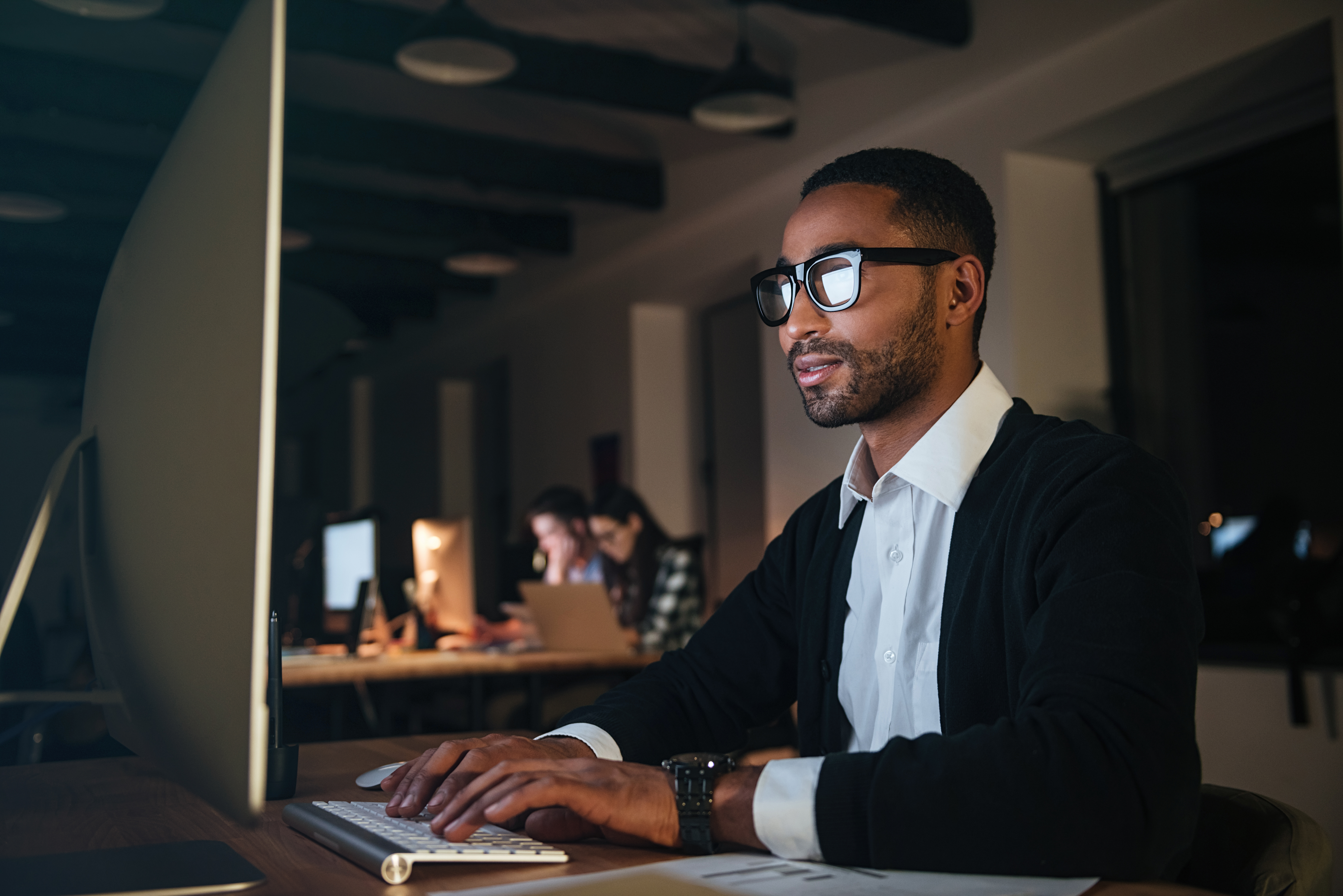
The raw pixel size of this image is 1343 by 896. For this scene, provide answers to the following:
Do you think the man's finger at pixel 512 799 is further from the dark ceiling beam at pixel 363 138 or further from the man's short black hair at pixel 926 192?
the dark ceiling beam at pixel 363 138

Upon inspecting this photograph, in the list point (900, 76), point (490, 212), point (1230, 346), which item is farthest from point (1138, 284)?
point (490, 212)

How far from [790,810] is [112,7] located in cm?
366

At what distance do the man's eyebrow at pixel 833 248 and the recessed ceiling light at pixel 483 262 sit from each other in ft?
17.4

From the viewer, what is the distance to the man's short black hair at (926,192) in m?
1.34

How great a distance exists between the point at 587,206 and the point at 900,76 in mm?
2869

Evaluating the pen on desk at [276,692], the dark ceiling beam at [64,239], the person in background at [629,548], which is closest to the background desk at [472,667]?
the person in background at [629,548]

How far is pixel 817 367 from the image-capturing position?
133 cm

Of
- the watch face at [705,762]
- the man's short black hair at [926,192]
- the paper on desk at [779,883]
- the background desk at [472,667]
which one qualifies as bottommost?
the background desk at [472,667]

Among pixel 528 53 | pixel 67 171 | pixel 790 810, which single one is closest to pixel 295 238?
pixel 67 171

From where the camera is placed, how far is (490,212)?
23.4 ft

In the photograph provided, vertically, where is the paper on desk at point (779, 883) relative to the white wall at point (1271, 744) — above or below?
above

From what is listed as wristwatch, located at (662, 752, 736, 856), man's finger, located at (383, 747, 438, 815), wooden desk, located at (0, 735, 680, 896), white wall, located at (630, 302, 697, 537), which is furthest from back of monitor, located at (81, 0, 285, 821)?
white wall, located at (630, 302, 697, 537)

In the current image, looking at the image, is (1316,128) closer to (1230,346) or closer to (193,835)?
(1230,346)

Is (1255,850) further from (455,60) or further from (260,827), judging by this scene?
(455,60)
